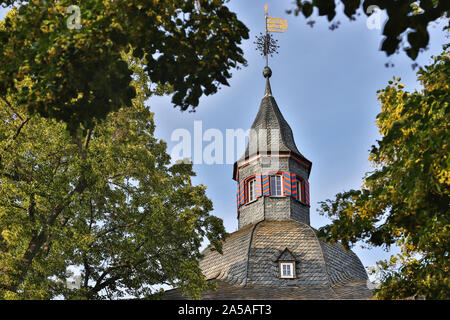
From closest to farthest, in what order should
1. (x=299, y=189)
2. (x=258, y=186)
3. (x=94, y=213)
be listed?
(x=94, y=213)
(x=258, y=186)
(x=299, y=189)

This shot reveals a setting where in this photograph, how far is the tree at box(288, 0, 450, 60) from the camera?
4.34 meters

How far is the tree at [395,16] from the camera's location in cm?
434

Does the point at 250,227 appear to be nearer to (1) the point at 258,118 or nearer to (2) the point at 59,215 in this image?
(1) the point at 258,118

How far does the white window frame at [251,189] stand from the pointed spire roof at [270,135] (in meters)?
1.50

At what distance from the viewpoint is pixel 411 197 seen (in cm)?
775

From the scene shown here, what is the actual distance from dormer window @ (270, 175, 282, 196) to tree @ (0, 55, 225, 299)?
11104mm

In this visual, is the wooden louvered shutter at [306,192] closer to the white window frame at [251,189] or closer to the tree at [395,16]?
the white window frame at [251,189]

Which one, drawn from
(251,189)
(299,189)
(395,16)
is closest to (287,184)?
(299,189)

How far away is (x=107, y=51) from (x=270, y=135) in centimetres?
2293

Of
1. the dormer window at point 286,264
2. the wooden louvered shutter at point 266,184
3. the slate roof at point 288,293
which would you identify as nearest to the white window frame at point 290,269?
the dormer window at point 286,264

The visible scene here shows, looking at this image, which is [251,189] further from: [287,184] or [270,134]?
[270,134]

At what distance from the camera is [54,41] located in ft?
20.7

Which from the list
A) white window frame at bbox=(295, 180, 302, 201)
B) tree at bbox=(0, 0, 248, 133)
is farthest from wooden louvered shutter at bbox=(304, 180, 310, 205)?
tree at bbox=(0, 0, 248, 133)

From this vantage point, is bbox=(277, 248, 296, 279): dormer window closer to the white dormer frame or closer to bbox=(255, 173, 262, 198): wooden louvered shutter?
the white dormer frame
